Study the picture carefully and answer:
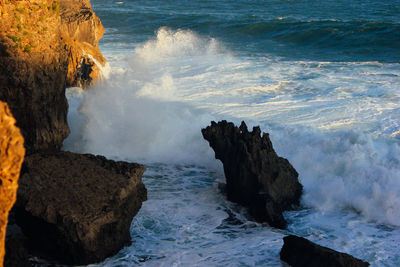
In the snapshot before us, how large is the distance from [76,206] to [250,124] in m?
5.63

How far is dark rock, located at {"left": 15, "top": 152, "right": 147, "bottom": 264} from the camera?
540cm

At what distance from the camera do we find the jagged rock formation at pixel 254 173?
7012mm

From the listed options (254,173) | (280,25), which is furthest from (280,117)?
(280,25)

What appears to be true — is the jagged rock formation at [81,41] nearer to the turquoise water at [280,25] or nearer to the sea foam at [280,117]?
the sea foam at [280,117]

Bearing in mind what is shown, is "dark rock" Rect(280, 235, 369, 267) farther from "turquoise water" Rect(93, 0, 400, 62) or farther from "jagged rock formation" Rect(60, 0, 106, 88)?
"turquoise water" Rect(93, 0, 400, 62)

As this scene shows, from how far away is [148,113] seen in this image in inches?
433

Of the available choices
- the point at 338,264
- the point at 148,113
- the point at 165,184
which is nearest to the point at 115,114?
the point at 148,113

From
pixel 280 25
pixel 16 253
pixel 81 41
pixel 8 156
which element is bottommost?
pixel 16 253

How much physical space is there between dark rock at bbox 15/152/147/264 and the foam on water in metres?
0.35

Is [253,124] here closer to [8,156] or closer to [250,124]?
[250,124]

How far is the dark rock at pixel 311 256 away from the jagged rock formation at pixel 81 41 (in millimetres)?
6892

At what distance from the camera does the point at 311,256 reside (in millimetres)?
5441

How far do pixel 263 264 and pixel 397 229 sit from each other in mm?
2162

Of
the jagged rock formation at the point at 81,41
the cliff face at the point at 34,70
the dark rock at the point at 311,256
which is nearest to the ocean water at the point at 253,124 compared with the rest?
the dark rock at the point at 311,256
